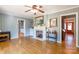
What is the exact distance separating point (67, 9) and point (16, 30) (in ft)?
12.5

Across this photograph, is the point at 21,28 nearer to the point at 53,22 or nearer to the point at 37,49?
the point at 53,22

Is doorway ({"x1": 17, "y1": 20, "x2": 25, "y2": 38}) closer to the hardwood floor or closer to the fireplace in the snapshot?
the fireplace

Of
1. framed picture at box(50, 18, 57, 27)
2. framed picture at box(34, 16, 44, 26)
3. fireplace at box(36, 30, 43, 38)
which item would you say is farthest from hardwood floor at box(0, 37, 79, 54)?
framed picture at box(34, 16, 44, 26)

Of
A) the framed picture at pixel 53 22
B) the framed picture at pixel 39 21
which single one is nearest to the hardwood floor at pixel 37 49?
the framed picture at pixel 53 22

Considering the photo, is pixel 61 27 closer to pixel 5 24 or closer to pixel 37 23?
pixel 37 23

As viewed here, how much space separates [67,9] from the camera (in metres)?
4.61

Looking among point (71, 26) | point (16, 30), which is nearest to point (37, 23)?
point (16, 30)

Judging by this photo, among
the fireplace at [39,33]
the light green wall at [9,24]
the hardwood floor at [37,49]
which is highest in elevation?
the light green wall at [9,24]

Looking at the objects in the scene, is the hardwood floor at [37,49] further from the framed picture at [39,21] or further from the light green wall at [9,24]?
the framed picture at [39,21]

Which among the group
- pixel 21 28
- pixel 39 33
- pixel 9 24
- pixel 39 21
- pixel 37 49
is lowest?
pixel 37 49

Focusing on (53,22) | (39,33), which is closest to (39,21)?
(39,33)

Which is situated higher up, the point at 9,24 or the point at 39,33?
the point at 9,24

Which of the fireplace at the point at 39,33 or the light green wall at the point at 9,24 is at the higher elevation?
the light green wall at the point at 9,24

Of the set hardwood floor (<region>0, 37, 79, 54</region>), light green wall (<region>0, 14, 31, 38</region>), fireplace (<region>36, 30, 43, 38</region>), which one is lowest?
hardwood floor (<region>0, 37, 79, 54</region>)
